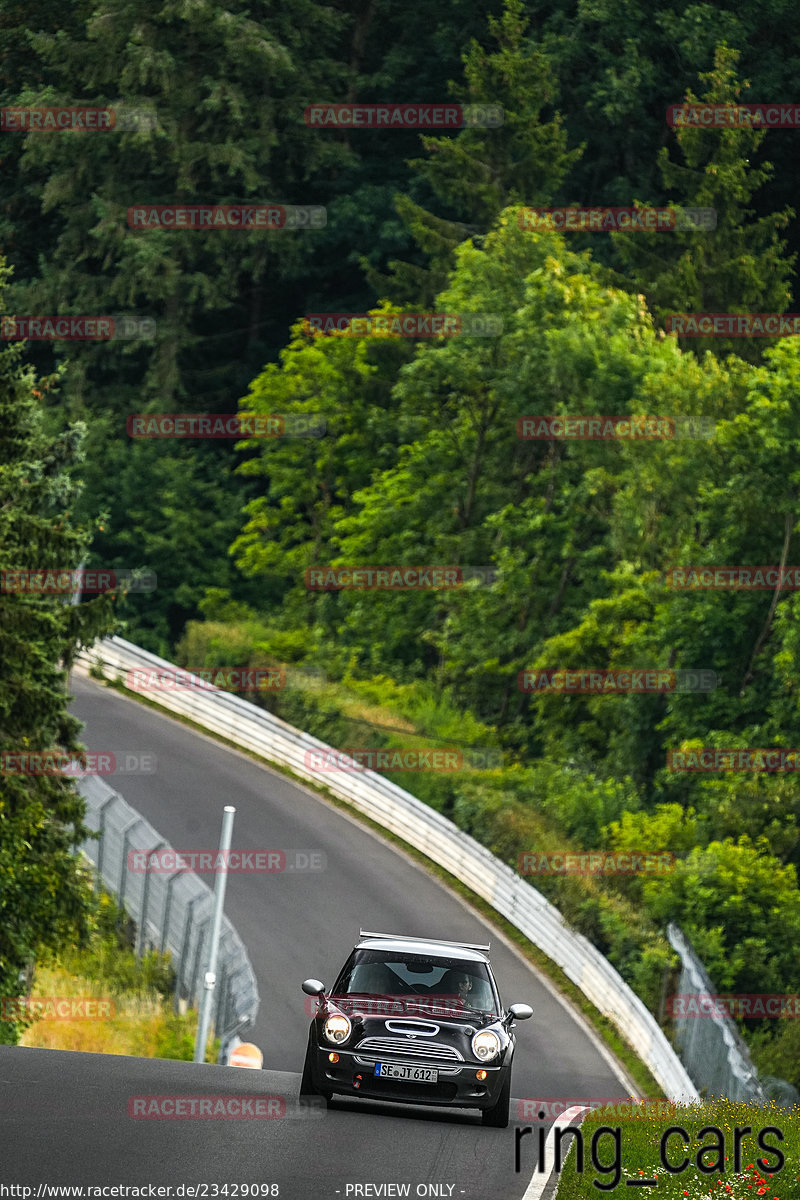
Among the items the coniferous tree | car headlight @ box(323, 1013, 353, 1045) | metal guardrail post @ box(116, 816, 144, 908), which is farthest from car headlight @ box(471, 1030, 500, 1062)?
metal guardrail post @ box(116, 816, 144, 908)

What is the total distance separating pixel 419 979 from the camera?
15008mm

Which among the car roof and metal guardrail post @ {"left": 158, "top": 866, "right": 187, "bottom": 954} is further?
metal guardrail post @ {"left": 158, "top": 866, "right": 187, "bottom": 954}

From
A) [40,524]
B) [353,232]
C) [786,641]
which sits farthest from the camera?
[353,232]

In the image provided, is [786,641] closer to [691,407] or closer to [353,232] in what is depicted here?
[691,407]

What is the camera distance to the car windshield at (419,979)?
14719 millimetres

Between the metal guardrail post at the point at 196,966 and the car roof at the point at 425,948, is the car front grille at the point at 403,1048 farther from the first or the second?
the metal guardrail post at the point at 196,966

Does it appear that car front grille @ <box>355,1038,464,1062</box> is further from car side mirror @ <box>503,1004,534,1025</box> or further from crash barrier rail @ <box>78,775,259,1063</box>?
crash barrier rail @ <box>78,775,259,1063</box>

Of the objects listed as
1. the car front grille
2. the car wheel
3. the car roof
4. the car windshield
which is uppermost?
the car roof

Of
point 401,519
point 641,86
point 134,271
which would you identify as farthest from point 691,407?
point 134,271

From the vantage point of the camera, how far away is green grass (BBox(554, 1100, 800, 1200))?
12.1 m

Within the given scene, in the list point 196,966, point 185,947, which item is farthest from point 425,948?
point 185,947

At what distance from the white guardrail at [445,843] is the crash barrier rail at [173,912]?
373cm

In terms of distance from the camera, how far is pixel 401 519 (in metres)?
56.9

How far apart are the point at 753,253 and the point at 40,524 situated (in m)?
39.8
